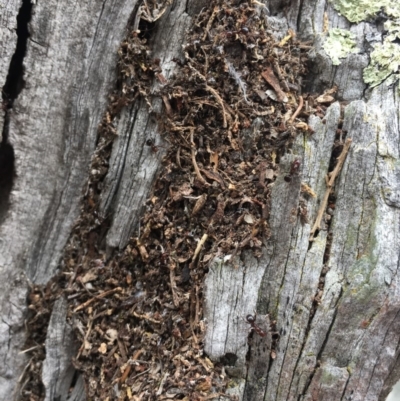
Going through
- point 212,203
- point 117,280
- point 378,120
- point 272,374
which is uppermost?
point 378,120

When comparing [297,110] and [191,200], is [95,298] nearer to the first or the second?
[191,200]

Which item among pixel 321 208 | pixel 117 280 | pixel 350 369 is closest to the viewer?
pixel 350 369

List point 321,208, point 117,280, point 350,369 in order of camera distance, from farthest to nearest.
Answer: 1. point 117,280
2. point 321,208
3. point 350,369

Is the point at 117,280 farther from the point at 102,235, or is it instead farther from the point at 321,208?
the point at 321,208

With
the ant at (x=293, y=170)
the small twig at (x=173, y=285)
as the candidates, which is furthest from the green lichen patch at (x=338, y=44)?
the small twig at (x=173, y=285)

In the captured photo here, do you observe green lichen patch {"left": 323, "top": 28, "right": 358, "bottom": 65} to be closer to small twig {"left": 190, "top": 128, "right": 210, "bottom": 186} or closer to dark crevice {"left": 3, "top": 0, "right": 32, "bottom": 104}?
small twig {"left": 190, "top": 128, "right": 210, "bottom": 186}

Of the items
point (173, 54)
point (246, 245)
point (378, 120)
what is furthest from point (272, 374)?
point (173, 54)

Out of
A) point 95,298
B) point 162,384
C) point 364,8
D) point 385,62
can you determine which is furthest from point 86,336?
point 364,8
